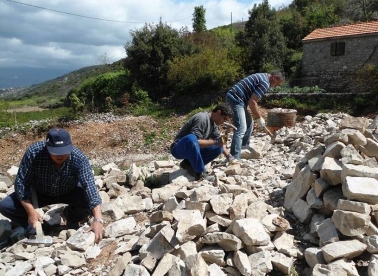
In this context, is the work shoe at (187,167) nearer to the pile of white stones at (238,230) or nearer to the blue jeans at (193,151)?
the blue jeans at (193,151)

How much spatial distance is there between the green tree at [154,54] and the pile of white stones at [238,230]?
15348 millimetres

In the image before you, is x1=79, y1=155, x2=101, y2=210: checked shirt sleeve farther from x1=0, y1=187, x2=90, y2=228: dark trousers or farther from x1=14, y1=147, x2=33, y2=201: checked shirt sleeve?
x1=14, y1=147, x2=33, y2=201: checked shirt sleeve

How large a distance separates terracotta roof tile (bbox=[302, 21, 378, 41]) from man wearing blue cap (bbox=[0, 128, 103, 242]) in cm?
1527

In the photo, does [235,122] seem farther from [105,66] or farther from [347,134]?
[105,66]

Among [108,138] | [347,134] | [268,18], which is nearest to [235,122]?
[347,134]

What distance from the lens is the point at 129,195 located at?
184 inches

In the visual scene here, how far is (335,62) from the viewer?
16.4 metres

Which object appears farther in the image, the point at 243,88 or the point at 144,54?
the point at 144,54

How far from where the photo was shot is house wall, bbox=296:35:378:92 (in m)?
15.6

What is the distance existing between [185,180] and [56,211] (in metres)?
1.72

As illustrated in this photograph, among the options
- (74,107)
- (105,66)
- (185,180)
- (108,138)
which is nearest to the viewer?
(185,180)

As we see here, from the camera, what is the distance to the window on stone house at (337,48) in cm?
1617

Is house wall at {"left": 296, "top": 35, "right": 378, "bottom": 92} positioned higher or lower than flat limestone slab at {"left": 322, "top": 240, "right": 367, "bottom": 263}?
higher

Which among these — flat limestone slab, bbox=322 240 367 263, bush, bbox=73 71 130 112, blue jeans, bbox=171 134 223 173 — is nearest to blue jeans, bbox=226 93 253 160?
blue jeans, bbox=171 134 223 173
